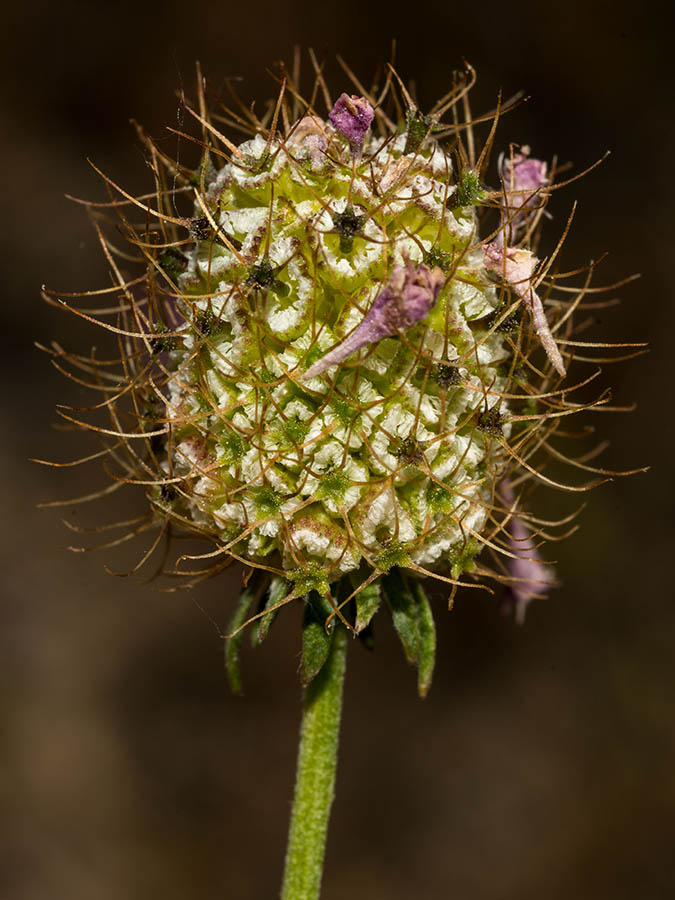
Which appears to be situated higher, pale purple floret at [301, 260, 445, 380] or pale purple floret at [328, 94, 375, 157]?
pale purple floret at [328, 94, 375, 157]

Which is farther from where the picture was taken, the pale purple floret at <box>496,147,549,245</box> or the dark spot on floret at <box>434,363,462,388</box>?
the pale purple floret at <box>496,147,549,245</box>

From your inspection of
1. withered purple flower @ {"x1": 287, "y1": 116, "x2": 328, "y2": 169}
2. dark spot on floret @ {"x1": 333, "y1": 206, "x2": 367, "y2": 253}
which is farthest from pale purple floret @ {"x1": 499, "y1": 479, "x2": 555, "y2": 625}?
withered purple flower @ {"x1": 287, "y1": 116, "x2": 328, "y2": 169}

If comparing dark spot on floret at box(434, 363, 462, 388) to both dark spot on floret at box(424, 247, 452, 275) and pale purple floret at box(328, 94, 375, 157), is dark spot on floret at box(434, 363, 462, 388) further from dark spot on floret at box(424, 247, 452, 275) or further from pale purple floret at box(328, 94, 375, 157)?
pale purple floret at box(328, 94, 375, 157)

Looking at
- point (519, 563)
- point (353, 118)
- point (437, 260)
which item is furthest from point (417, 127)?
point (519, 563)

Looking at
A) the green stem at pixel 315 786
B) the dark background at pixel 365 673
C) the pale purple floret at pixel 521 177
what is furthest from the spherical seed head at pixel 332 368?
the dark background at pixel 365 673

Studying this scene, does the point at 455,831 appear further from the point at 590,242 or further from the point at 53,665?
the point at 590,242

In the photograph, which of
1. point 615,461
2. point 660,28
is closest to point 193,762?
point 615,461
